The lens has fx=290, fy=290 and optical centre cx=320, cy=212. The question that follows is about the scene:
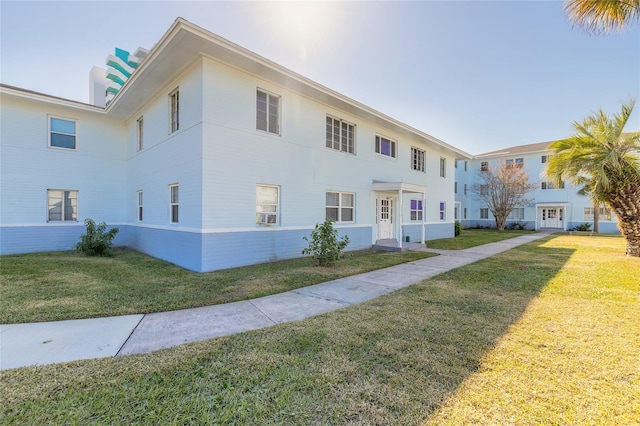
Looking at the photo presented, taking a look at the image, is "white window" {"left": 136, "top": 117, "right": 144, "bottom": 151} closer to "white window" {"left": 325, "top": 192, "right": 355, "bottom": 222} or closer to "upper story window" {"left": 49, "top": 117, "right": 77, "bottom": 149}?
"upper story window" {"left": 49, "top": 117, "right": 77, "bottom": 149}

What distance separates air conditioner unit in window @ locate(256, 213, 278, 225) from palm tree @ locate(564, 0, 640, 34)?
8.96m

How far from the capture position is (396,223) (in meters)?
15.0

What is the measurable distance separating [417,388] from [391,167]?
1299cm

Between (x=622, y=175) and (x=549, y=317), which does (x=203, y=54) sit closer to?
(x=549, y=317)

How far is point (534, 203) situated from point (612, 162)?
22.5 m

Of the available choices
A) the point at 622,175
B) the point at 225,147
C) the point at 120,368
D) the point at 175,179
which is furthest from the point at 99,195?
the point at 622,175

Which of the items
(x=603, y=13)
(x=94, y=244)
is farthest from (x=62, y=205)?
(x=603, y=13)

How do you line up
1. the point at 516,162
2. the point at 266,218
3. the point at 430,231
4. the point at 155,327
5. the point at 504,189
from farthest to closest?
the point at 516,162
the point at 504,189
the point at 430,231
the point at 266,218
the point at 155,327

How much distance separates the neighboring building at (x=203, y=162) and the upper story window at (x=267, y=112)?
0.04 metres

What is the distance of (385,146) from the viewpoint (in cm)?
1461

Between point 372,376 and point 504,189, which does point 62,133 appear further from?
point 504,189

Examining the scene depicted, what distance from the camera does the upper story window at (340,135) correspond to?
11883mm

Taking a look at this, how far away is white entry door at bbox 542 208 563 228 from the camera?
28.6 metres

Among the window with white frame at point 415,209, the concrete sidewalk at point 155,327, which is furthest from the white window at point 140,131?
the window with white frame at point 415,209
